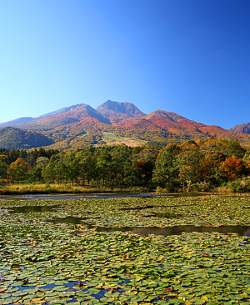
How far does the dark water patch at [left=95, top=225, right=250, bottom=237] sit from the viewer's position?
18.5 metres

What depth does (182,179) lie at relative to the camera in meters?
78.8

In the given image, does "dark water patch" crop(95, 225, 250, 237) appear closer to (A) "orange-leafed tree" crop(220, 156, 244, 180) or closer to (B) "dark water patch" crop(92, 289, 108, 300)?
(B) "dark water patch" crop(92, 289, 108, 300)

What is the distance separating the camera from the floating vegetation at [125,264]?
8.86m

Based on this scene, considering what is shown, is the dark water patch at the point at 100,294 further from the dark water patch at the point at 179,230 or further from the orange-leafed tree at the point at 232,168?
the orange-leafed tree at the point at 232,168

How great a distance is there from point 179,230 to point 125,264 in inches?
314

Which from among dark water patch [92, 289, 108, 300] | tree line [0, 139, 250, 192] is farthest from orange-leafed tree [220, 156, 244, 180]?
dark water patch [92, 289, 108, 300]

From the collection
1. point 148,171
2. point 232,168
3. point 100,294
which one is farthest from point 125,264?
point 148,171

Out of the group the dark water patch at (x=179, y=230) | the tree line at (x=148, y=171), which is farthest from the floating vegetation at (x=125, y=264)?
the tree line at (x=148, y=171)

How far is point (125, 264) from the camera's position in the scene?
1197cm

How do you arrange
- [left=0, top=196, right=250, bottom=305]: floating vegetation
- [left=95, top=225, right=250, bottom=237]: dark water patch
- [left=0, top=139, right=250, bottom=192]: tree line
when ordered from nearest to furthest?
[left=0, top=196, right=250, bottom=305]: floating vegetation < [left=95, top=225, right=250, bottom=237]: dark water patch < [left=0, top=139, right=250, bottom=192]: tree line

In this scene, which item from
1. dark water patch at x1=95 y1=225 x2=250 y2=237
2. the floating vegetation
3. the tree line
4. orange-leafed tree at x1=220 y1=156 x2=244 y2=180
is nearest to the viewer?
the floating vegetation

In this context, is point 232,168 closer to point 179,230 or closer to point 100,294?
point 179,230

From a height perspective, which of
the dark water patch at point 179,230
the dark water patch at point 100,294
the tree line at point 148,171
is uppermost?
the tree line at point 148,171

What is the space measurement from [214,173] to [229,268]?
70362 millimetres
